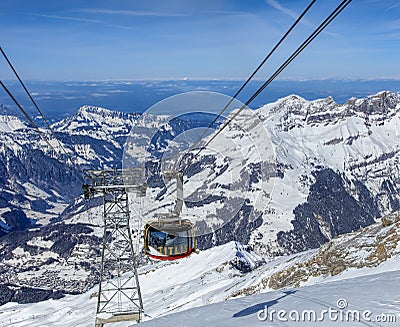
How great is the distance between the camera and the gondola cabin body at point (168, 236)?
28984mm

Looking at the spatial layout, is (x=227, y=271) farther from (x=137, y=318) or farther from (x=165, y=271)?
(x=137, y=318)

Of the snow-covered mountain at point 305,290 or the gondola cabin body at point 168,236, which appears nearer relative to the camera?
the snow-covered mountain at point 305,290

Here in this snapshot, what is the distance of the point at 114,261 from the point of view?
3794 centimetres

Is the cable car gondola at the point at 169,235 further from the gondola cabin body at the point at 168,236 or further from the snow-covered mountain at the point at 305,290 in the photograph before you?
the snow-covered mountain at the point at 305,290

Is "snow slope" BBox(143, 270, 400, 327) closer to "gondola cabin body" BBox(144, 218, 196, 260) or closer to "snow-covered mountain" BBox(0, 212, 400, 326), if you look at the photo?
"snow-covered mountain" BBox(0, 212, 400, 326)

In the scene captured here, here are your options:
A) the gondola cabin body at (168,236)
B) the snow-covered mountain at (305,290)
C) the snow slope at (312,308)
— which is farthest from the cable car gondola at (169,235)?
the snow slope at (312,308)

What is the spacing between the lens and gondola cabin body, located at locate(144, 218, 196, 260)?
28984 millimetres

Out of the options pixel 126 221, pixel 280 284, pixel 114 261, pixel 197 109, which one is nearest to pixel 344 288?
pixel 197 109

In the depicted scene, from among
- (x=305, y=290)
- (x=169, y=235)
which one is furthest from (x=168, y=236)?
(x=305, y=290)

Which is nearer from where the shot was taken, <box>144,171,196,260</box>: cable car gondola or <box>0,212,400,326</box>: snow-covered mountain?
<box>0,212,400,326</box>: snow-covered mountain

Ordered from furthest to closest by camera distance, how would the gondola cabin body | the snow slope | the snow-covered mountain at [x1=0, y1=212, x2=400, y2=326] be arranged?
the gondola cabin body < the snow-covered mountain at [x1=0, y1=212, x2=400, y2=326] < the snow slope

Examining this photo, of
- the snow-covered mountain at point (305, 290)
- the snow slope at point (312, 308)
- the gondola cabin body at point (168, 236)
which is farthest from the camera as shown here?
the gondola cabin body at point (168, 236)

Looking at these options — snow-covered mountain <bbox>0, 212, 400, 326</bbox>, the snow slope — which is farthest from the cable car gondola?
the snow slope

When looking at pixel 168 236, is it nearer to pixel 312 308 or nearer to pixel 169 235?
pixel 169 235
